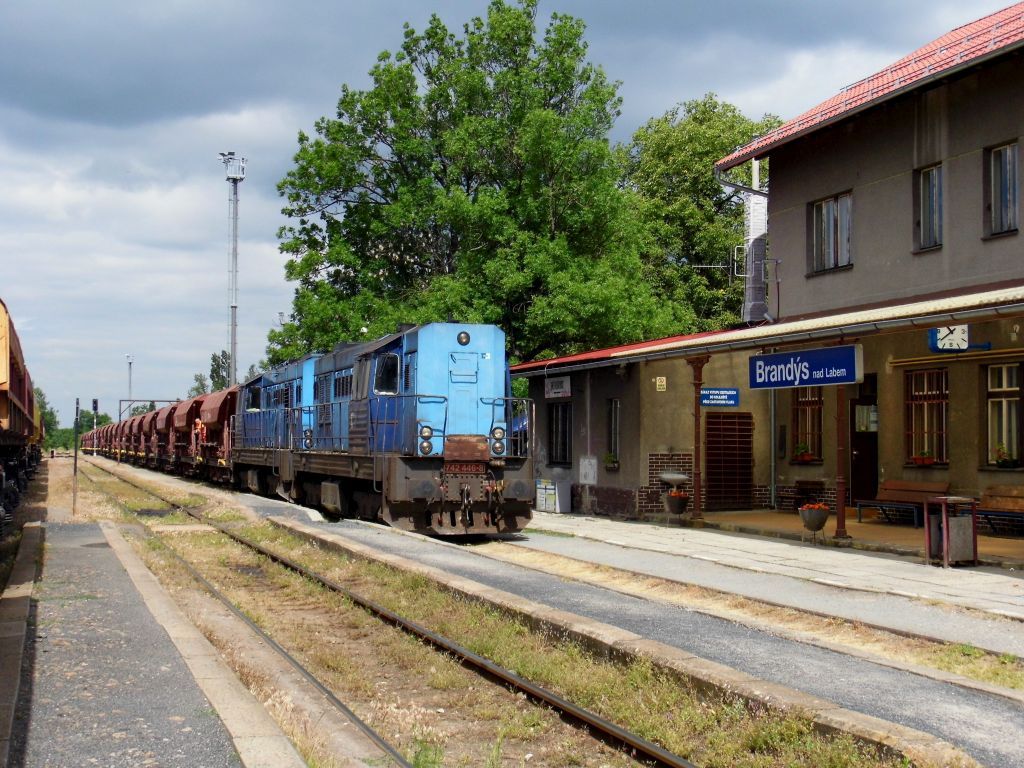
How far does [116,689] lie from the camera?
654 cm

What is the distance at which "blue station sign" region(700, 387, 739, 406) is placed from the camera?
59.0ft

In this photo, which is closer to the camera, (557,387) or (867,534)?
(867,534)

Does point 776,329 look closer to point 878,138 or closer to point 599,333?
point 878,138

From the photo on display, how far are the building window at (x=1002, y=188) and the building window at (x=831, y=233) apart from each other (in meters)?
3.02

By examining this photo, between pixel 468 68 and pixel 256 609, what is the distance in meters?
22.3

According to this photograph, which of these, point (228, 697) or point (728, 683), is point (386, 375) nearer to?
point (228, 697)

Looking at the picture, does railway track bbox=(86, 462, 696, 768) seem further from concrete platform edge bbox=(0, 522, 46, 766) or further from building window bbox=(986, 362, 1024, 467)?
building window bbox=(986, 362, 1024, 467)

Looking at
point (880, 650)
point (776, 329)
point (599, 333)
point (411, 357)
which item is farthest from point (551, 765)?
point (599, 333)

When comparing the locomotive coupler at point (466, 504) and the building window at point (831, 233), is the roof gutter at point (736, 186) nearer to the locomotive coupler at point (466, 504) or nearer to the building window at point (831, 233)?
the building window at point (831, 233)

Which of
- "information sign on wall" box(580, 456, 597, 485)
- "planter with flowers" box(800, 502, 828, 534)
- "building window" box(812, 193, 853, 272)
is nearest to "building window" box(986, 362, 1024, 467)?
"planter with flowers" box(800, 502, 828, 534)

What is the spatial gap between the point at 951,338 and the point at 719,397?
4357mm

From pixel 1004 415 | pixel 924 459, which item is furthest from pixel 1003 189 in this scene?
pixel 924 459

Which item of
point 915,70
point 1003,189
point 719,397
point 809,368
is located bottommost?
point 719,397

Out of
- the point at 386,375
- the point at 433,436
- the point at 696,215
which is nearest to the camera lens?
the point at 433,436
